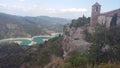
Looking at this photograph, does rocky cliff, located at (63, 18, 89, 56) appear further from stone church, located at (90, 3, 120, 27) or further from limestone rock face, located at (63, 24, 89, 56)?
stone church, located at (90, 3, 120, 27)

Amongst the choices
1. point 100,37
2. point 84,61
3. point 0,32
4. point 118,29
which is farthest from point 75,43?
point 0,32

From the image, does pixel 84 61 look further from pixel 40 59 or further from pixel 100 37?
pixel 40 59

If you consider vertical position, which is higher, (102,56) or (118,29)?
(118,29)

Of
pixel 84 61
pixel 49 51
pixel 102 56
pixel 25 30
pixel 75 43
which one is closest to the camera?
pixel 84 61

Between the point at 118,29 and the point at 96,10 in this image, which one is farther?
the point at 96,10

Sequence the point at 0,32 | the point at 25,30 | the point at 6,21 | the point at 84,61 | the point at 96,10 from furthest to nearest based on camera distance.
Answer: the point at 6,21
the point at 25,30
the point at 0,32
the point at 96,10
the point at 84,61

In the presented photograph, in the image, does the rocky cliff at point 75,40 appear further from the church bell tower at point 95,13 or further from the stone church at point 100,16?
the stone church at point 100,16

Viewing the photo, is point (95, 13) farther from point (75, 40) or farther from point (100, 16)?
point (75, 40)

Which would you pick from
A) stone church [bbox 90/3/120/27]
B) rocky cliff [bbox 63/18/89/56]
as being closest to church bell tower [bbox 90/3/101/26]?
stone church [bbox 90/3/120/27]

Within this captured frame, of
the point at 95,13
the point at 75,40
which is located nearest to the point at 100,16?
the point at 95,13
